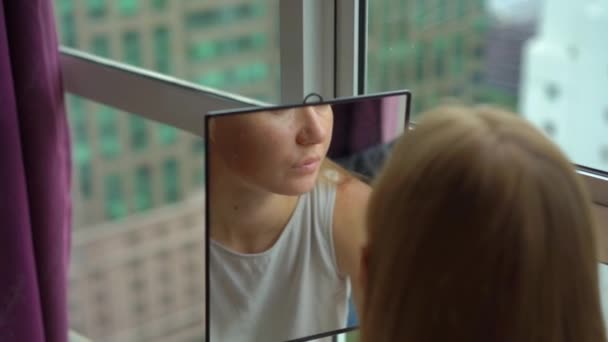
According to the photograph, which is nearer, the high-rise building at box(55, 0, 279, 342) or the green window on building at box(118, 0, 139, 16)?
the high-rise building at box(55, 0, 279, 342)

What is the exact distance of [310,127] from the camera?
3.10 feet

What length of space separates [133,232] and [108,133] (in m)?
0.32

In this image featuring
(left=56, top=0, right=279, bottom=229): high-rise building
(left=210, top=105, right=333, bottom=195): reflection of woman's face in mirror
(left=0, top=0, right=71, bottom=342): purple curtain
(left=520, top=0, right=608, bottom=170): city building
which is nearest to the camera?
(left=210, top=105, right=333, bottom=195): reflection of woman's face in mirror

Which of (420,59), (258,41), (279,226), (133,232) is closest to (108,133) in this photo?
(133,232)

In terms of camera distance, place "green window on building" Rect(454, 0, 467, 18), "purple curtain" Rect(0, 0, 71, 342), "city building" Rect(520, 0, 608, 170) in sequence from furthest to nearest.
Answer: "purple curtain" Rect(0, 0, 71, 342), "green window on building" Rect(454, 0, 467, 18), "city building" Rect(520, 0, 608, 170)

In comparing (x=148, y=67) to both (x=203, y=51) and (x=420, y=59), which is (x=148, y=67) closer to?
(x=203, y=51)

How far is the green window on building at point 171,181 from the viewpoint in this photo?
2156mm

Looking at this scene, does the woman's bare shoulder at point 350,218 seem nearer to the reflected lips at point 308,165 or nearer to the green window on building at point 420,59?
the reflected lips at point 308,165

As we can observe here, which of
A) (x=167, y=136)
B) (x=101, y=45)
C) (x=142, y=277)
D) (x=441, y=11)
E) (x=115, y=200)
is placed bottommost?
(x=142, y=277)

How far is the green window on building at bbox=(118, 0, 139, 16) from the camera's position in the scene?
197cm

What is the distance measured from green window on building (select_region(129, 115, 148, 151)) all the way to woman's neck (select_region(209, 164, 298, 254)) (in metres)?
0.95

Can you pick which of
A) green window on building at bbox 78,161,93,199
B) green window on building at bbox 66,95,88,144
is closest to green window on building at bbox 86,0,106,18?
green window on building at bbox 66,95,88,144

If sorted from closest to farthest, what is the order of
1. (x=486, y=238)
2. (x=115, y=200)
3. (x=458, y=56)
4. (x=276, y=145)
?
(x=486, y=238) → (x=276, y=145) → (x=458, y=56) → (x=115, y=200)

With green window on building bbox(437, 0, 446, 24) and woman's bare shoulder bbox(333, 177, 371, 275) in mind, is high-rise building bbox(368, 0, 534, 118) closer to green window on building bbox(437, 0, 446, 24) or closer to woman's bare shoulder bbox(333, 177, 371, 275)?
green window on building bbox(437, 0, 446, 24)
